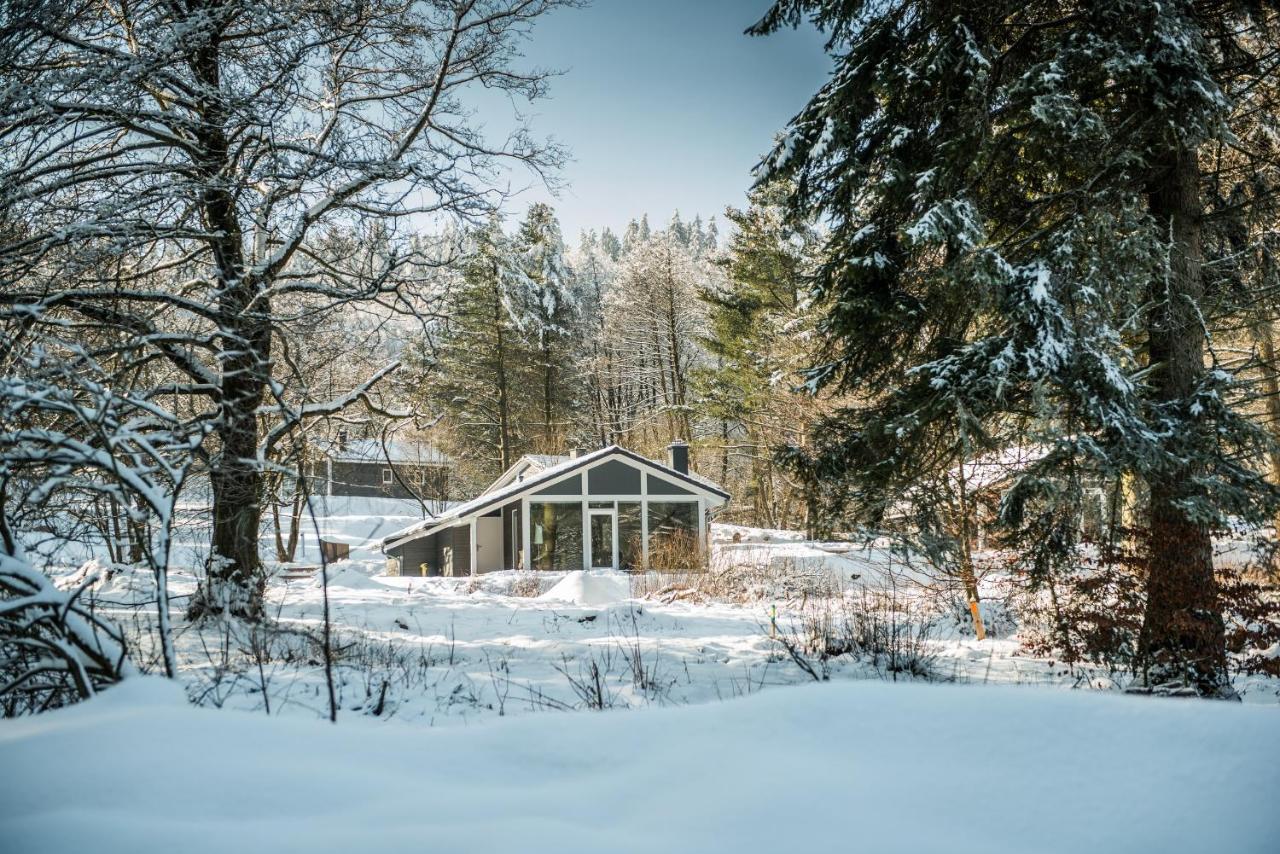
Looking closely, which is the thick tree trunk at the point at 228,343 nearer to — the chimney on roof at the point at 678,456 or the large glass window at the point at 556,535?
the large glass window at the point at 556,535

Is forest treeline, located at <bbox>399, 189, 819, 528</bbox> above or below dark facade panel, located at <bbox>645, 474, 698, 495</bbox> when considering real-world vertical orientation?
above

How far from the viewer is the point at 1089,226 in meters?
5.81

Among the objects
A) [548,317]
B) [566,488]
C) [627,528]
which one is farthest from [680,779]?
[548,317]

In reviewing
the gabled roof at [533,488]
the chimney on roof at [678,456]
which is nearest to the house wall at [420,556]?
the gabled roof at [533,488]

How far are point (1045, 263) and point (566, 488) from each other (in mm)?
Answer: 17007

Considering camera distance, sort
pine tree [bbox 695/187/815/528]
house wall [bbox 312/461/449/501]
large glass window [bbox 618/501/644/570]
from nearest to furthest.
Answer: large glass window [bbox 618/501/644/570]
pine tree [bbox 695/187/815/528]
house wall [bbox 312/461/449/501]

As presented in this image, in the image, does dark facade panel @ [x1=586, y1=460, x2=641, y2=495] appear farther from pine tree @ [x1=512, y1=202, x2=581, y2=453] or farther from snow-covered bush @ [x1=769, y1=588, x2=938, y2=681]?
snow-covered bush @ [x1=769, y1=588, x2=938, y2=681]

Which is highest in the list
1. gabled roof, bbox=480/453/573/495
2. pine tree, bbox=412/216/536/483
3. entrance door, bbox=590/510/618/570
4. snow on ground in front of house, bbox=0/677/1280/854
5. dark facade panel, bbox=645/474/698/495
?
pine tree, bbox=412/216/536/483

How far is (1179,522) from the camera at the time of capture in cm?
560

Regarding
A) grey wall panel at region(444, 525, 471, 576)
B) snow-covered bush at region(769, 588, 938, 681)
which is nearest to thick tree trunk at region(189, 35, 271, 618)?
snow-covered bush at region(769, 588, 938, 681)

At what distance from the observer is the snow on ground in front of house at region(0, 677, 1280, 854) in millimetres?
1636

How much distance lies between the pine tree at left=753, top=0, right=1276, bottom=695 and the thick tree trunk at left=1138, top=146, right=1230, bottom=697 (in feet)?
0.06

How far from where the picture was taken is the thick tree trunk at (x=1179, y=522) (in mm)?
5301

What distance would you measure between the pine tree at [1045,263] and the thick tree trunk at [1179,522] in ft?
0.06
